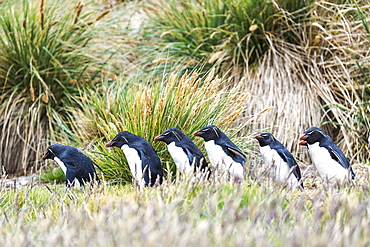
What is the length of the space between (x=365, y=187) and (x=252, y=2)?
13.7ft

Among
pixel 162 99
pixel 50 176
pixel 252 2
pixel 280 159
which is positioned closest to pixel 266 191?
pixel 280 159

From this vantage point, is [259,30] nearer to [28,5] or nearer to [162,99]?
[162,99]

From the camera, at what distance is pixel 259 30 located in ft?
22.6

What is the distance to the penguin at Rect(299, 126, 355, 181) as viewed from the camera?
4.22 m

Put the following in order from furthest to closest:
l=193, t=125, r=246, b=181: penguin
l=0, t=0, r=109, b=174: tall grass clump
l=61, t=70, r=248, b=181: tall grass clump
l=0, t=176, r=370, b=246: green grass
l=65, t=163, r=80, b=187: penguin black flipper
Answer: l=0, t=0, r=109, b=174: tall grass clump < l=61, t=70, r=248, b=181: tall grass clump < l=65, t=163, r=80, b=187: penguin black flipper < l=193, t=125, r=246, b=181: penguin < l=0, t=176, r=370, b=246: green grass

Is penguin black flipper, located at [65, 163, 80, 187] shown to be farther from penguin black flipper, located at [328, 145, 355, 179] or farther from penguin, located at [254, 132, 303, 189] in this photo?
penguin black flipper, located at [328, 145, 355, 179]

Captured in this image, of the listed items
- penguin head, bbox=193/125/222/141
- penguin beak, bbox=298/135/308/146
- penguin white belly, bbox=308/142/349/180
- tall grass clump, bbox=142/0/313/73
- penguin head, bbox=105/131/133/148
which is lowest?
penguin white belly, bbox=308/142/349/180

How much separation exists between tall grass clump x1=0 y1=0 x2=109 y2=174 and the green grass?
3.66 metres

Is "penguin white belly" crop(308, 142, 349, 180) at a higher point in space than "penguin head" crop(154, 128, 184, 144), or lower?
lower

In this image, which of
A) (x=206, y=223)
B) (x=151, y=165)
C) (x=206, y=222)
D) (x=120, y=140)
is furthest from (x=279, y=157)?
(x=206, y=223)

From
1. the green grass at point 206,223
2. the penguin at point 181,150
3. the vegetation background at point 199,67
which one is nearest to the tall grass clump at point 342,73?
the vegetation background at point 199,67

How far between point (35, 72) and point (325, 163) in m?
3.99

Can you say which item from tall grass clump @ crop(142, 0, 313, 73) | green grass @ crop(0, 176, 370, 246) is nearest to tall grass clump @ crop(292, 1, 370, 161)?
tall grass clump @ crop(142, 0, 313, 73)

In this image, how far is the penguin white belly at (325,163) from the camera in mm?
4219
